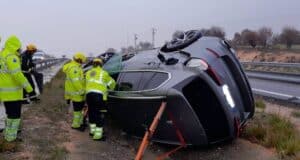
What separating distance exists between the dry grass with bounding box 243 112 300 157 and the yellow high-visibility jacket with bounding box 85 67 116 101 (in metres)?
2.55

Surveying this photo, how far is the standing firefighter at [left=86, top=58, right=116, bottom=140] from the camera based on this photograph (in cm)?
738

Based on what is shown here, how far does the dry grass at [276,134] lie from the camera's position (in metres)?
6.36

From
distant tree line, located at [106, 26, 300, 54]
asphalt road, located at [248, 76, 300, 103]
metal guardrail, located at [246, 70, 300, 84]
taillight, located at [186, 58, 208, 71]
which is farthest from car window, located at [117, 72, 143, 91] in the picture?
distant tree line, located at [106, 26, 300, 54]

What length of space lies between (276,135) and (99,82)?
311 centimetres

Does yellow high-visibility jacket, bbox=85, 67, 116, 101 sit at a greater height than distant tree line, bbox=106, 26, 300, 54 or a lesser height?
greater

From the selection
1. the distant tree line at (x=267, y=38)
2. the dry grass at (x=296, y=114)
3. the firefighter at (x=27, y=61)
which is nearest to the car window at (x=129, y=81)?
the dry grass at (x=296, y=114)

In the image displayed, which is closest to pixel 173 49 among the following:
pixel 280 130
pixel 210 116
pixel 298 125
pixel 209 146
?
pixel 210 116

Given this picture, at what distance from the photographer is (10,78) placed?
673 cm

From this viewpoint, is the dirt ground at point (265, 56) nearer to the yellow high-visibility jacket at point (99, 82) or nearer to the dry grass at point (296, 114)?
the dry grass at point (296, 114)

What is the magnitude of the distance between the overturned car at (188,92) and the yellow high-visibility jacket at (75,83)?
1507 millimetres

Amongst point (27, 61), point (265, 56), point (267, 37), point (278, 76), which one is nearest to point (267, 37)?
point (267, 37)

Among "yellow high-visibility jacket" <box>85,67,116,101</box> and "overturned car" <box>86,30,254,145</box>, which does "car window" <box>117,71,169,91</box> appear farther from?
"yellow high-visibility jacket" <box>85,67,116,101</box>

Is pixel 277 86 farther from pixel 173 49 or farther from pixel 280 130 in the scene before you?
pixel 173 49

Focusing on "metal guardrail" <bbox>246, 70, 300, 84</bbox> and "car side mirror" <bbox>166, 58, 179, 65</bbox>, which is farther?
"metal guardrail" <bbox>246, 70, 300, 84</bbox>
